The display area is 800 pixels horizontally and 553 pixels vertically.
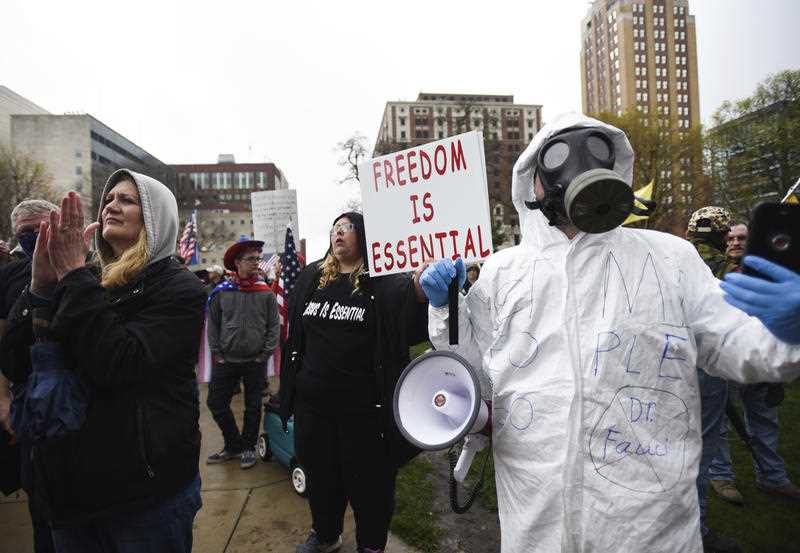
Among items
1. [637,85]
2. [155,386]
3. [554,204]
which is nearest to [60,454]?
[155,386]

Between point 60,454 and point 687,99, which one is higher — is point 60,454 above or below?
below

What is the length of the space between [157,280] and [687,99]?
102204mm

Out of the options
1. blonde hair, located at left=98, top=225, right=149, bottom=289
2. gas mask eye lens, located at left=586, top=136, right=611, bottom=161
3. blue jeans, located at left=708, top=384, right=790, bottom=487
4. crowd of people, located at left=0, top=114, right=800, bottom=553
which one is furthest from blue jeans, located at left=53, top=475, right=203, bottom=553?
blue jeans, located at left=708, top=384, right=790, bottom=487

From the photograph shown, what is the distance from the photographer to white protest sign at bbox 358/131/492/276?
1865 mm

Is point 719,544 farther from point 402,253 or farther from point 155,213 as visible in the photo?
point 155,213

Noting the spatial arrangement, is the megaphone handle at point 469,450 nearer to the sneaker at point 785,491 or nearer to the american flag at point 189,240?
the sneaker at point 785,491

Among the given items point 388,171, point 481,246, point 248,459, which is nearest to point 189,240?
point 248,459

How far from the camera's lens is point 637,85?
80625 millimetres

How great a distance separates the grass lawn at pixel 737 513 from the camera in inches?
112

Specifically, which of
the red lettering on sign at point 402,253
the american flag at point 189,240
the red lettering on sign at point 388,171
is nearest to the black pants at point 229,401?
the red lettering on sign at point 402,253

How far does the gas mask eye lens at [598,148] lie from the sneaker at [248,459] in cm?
398

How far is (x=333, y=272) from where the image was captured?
288cm

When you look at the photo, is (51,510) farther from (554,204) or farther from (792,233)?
(792,233)

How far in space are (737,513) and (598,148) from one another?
122 inches
